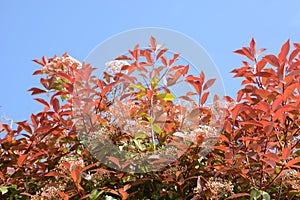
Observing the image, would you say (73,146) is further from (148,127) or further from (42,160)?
(148,127)

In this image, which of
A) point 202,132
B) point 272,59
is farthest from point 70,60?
point 272,59

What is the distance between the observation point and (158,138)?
2.36m

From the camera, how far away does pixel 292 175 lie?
6.77 ft

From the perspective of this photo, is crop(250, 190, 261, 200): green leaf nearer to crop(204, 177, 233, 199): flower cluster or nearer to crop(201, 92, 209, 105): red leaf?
crop(204, 177, 233, 199): flower cluster

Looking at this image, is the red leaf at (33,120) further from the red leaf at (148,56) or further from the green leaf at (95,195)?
the red leaf at (148,56)

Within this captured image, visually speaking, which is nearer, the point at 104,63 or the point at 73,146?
the point at 73,146

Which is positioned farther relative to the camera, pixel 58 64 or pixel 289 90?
pixel 58 64

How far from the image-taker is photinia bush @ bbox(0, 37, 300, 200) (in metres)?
2.03

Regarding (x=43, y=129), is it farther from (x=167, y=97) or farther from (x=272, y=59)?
(x=272, y=59)

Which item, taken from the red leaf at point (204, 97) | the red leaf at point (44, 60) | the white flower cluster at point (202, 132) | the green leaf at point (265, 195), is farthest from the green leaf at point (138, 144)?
the red leaf at point (44, 60)

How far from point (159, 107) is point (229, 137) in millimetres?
432

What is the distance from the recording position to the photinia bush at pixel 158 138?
203 cm

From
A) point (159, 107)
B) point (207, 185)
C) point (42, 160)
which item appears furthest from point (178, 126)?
point (42, 160)

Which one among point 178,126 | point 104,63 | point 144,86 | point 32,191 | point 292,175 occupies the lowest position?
point 292,175
